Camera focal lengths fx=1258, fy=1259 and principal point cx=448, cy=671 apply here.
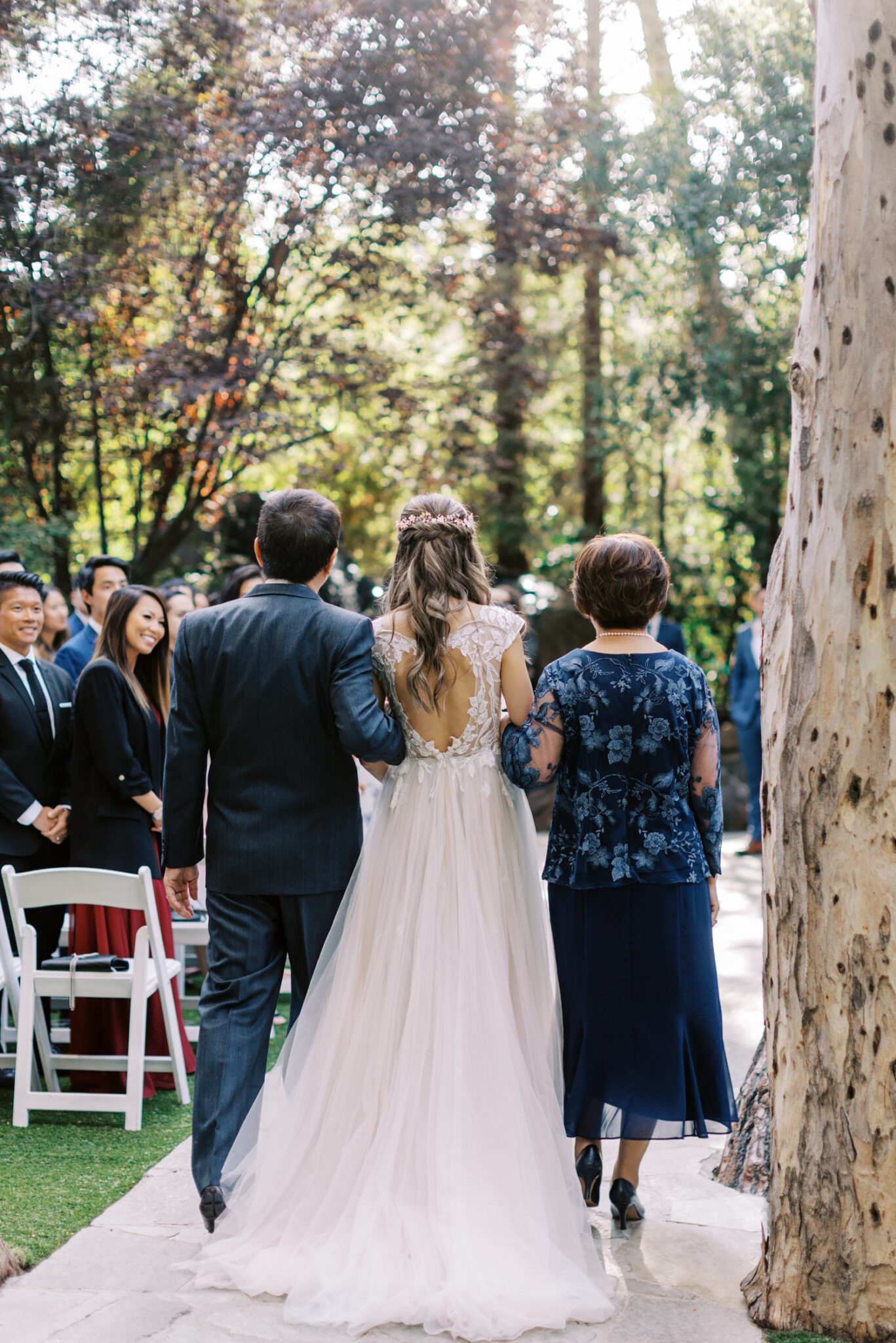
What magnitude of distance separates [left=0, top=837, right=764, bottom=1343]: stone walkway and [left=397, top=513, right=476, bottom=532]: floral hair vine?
1.99 m

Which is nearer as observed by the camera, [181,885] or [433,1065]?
[433,1065]

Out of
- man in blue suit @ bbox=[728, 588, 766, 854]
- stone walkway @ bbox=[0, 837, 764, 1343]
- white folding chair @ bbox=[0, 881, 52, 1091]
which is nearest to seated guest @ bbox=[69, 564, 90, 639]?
white folding chair @ bbox=[0, 881, 52, 1091]

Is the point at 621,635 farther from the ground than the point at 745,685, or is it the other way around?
the point at 621,635

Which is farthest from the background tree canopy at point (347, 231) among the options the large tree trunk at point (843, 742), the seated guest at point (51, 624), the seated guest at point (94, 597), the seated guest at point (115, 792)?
the large tree trunk at point (843, 742)

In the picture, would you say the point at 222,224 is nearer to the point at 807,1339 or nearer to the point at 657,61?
the point at 657,61

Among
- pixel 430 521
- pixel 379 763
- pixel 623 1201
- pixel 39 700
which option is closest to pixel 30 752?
pixel 39 700

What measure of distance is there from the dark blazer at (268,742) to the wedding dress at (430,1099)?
0.14 meters

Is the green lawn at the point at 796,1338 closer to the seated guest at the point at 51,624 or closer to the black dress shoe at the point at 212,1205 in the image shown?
the black dress shoe at the point at 212,1205

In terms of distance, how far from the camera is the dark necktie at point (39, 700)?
16.7 ft

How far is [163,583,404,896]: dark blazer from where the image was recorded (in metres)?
3.48

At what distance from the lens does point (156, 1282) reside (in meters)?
3.10

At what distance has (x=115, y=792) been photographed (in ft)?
15.8

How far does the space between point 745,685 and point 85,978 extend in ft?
21.8

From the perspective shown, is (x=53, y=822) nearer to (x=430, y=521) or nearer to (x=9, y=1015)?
(x=9, y=1015)
